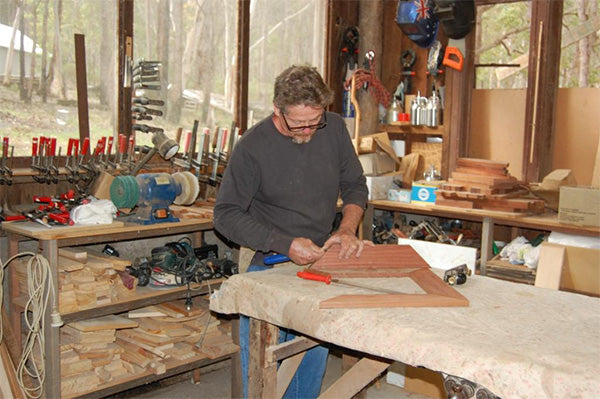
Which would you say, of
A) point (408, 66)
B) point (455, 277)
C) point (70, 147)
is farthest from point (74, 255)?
point (408, 66)

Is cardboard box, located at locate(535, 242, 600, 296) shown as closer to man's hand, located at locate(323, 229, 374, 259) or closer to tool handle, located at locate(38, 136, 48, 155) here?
man's hand, located at locate(323, 229, 374, 259)

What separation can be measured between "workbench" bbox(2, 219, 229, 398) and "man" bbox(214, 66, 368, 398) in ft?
2.45

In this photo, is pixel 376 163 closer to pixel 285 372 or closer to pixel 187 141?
pixel 187 141

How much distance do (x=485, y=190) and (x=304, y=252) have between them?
6.41 feet

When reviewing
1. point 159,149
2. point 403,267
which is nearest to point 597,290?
point 403,267

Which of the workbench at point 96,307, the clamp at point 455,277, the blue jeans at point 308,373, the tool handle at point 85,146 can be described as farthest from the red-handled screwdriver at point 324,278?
the tool handle at point 85,146

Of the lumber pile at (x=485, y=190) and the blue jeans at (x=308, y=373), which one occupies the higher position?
the lumber pile at (x=485, y=190)

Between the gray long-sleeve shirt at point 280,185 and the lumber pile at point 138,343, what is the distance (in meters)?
1.09

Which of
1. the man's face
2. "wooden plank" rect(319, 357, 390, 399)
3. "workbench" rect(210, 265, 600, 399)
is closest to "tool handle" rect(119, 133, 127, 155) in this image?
the man's face

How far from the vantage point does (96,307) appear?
3.09m

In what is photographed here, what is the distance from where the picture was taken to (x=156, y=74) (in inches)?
153

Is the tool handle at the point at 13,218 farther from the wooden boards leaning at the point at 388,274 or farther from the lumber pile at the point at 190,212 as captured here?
the wooden boards leaning at the point at 388,274

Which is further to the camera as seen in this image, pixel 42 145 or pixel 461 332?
pixel 42 145

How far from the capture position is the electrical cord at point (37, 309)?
115 inches
